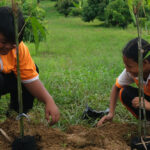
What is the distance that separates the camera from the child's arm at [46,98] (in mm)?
1689

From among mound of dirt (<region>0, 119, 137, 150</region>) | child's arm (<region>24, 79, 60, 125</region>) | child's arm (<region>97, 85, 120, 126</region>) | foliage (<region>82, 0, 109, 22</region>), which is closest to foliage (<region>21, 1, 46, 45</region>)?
child's arm (<region>24, 79, 60, 125</region>)

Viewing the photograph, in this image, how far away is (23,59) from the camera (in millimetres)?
1758

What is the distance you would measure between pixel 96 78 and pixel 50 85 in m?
0.61

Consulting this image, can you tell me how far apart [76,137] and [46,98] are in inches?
11.6

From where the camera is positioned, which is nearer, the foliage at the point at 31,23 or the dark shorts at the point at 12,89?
the foliage at the point at 31,23

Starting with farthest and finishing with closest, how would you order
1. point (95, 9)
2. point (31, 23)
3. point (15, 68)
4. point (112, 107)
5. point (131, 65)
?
point (95, 9)
point (112, 107)
point (15, 68)
point (131, 65)
point (31, 23)

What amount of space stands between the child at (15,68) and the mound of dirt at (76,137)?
0.35ft

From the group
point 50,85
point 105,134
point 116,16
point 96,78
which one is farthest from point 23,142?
point 116,16

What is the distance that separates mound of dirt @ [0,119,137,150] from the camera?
157cm

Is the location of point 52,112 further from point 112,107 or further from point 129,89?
point 129,89

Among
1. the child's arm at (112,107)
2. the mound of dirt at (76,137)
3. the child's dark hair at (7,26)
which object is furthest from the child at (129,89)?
the child's dark hair at (7,26)

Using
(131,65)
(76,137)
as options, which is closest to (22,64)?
(76,137)

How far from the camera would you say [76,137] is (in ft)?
5.50

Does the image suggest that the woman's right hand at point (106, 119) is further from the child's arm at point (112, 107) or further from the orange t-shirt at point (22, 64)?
the orange t-shirt at point (22, 64)
